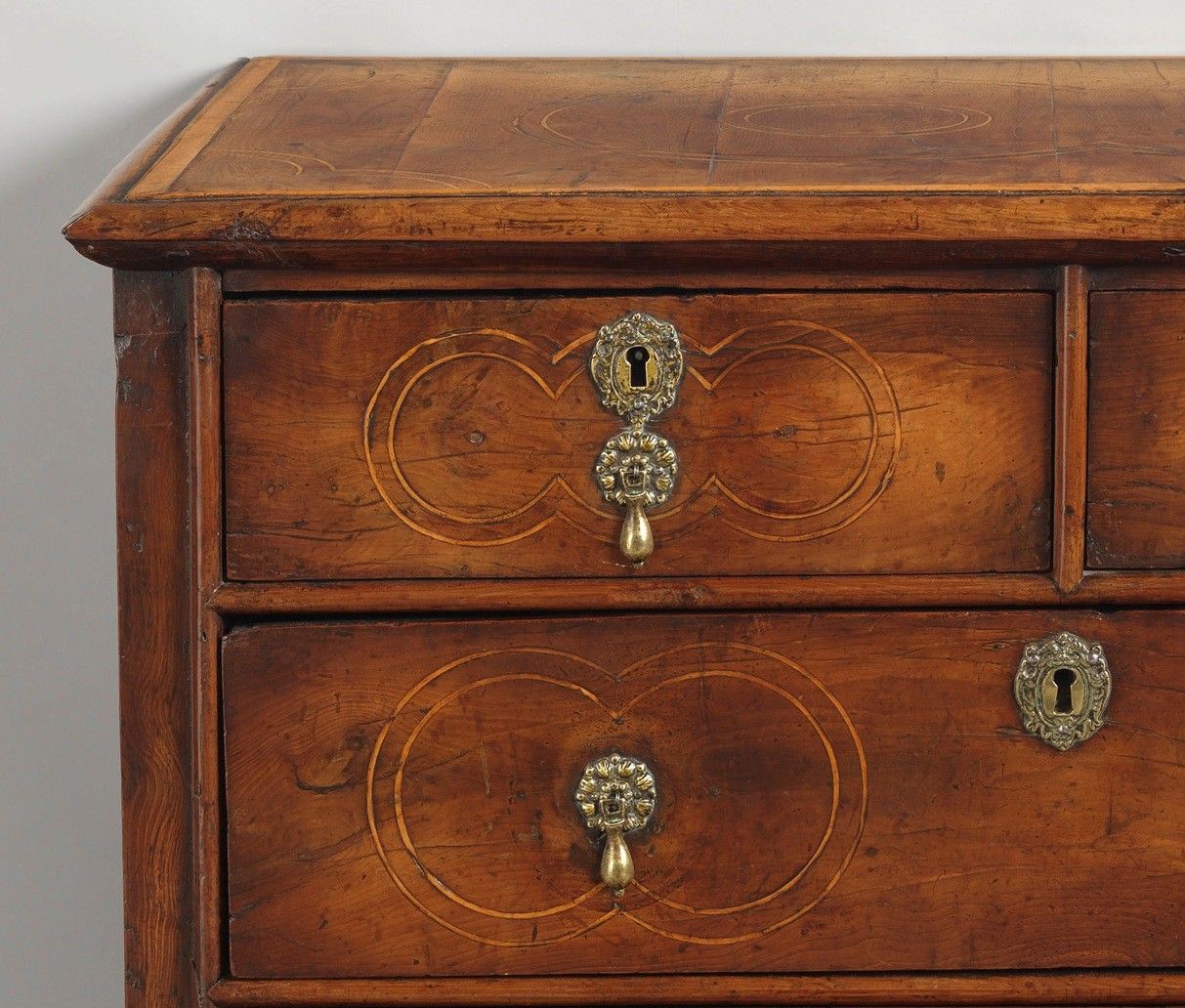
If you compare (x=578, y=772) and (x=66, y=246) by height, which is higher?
(x=66, y=246)

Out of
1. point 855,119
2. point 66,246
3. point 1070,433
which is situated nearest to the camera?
point 1070,433

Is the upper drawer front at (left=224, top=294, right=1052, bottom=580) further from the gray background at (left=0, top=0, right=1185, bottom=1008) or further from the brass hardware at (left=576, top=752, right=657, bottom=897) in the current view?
the gray background at (left=0, top=0, right=1185, bottom=1008)

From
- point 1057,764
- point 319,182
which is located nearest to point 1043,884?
point 1057,764

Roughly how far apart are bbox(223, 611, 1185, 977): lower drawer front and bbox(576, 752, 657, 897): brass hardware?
10 mm

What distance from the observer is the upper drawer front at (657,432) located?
90 centimetres

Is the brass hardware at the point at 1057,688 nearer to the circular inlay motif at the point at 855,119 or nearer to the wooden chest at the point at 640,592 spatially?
the wooden chest at the point at 640,592

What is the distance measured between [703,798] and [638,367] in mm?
298

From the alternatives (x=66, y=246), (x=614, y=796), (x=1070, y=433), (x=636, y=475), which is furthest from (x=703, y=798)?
(x=66, y=246)

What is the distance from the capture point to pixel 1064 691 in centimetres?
93

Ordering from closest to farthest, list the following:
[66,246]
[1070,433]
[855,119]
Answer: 1. [1070,433]
2. [855,119]
3. [66,246]

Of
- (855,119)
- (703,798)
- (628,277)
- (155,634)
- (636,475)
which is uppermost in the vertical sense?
(855,119)

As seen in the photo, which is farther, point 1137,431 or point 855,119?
point 855,119

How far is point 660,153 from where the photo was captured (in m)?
0.98

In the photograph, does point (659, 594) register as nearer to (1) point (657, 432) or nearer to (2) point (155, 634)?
(1) point (657, 432)
